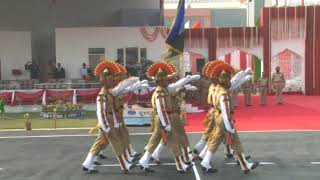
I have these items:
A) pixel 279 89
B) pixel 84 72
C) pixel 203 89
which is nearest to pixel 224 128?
pixel 203 89

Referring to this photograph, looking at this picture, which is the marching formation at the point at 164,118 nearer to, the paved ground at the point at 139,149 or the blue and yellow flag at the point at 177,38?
the paved ground at the point at 139,149

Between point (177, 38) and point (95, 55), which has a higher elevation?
point (177, 38)

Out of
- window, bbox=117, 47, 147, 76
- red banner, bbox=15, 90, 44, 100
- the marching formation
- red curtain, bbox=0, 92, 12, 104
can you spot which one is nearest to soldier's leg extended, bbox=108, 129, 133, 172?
the marching formation

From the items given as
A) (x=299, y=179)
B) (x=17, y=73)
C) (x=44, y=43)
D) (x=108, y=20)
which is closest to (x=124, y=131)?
(x=299, y=179)

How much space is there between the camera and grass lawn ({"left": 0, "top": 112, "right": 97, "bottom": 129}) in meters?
19.0

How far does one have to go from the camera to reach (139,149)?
533 inches

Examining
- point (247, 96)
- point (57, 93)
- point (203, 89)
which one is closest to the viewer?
point (203, 89)

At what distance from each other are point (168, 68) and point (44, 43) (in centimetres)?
2397

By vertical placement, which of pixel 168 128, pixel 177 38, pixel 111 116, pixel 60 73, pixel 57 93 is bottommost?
pixel 168 128

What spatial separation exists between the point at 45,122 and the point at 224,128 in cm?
1094

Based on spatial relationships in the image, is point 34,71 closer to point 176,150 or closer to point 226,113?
point 176,150

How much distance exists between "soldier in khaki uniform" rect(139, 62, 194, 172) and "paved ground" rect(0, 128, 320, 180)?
28 cm

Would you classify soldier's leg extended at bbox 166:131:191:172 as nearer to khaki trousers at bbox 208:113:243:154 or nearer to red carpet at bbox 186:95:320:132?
khaki trousers at bbox 208:113:243:154

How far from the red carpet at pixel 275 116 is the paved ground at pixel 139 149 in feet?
6.16
